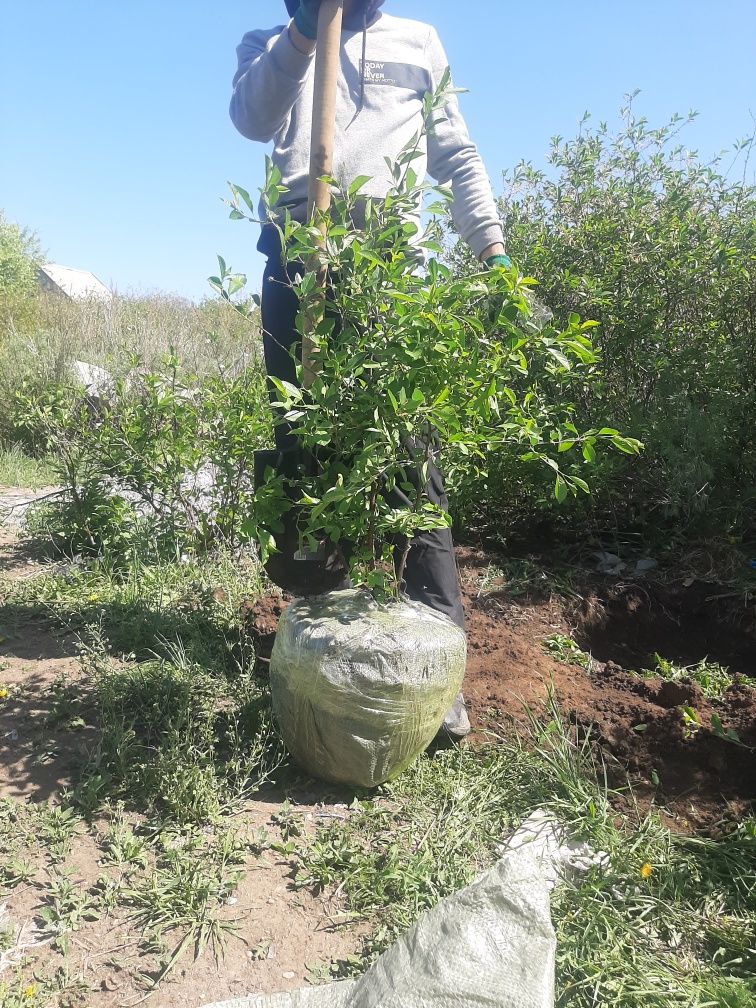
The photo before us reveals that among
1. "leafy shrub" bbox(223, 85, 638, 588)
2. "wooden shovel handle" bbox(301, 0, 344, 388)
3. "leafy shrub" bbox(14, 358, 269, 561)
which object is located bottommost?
"leafy shrub" bbox(14, 358, 269, 561)

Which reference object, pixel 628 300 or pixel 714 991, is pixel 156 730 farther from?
pixel 628 300

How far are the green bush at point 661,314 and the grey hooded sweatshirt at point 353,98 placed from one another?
1648 mm

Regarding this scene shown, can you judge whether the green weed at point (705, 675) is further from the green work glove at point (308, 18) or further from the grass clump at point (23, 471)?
the grass clump at point (23, 471)

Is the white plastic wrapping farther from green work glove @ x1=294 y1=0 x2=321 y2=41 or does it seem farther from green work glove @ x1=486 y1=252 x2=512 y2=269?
green work glove @ x1=294 y1=0 x2=321 y2=41

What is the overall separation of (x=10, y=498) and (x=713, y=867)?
499cm

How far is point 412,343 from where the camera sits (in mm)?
1948

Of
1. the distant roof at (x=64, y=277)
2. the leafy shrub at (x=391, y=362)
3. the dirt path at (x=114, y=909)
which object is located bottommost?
the dirt path at (x=114, y=909)

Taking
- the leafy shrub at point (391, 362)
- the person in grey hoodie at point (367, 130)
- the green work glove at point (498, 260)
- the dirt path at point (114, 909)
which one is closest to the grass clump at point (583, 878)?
the dirt path at point (114, 909)

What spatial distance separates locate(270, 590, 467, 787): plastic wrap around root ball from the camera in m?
2.03

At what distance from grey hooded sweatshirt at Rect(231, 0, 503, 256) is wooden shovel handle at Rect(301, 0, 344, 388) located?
8.6 inches

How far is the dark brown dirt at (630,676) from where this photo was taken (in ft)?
7.47

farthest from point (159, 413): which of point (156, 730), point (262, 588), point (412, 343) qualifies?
point (412, 343)

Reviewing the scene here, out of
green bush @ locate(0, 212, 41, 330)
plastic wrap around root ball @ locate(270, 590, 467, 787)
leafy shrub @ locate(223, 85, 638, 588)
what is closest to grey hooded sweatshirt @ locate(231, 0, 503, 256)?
leafy shrub @ locate(223, 85, 638, 588)

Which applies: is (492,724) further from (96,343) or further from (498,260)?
(96,343)
